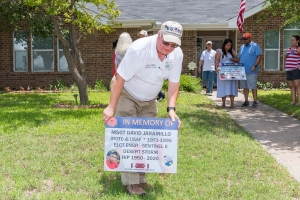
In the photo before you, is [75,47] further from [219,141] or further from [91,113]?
[219,141]

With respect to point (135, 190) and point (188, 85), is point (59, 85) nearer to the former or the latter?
point (188, 85)

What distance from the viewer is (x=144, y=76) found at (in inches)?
184

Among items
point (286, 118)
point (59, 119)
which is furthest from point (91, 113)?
point (286, 118)

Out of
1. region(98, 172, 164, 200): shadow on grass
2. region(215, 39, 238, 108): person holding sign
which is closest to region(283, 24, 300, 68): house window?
region(215, 39, 238, 108): person holding sign

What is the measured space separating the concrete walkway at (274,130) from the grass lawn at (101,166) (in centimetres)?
23

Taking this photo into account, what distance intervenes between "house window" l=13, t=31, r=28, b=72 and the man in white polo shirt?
48.9ft

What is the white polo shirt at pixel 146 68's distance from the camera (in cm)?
455

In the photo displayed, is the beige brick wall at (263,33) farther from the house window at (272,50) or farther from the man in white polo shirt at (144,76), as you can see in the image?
the man in white polo shirt at (144,76)

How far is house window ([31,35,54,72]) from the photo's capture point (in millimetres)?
18938

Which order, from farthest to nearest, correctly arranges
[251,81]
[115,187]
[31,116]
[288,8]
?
[288,8], [251,81], [31,116], [115,187]

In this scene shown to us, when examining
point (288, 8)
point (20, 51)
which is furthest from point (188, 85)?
point (20, 51)

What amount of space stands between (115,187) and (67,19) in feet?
22.6

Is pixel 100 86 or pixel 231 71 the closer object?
pixel 231 71

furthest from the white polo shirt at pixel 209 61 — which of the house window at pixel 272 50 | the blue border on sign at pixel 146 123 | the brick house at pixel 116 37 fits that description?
the blue border on sign at pixel 146 123
